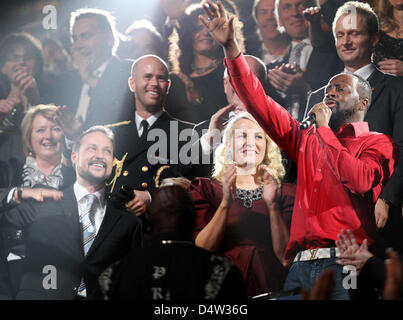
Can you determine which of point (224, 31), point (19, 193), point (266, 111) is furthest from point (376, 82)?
point (19, 193)

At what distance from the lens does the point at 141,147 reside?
223 inches

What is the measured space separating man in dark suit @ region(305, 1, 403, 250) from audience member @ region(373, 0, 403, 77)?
0.05 m

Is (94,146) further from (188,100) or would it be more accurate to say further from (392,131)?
(392,131)

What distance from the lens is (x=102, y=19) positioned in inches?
237

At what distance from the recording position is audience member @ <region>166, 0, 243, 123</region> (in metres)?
5.71

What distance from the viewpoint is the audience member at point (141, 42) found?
5906 millimetres

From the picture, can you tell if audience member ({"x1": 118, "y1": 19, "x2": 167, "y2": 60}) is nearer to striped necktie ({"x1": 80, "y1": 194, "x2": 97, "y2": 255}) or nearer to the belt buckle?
striped necktie ({"x1": 80, "y1": 194, "x2": 97, "y2": 255})

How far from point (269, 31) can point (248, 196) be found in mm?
1572

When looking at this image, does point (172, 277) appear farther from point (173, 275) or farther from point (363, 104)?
point (363, 104)

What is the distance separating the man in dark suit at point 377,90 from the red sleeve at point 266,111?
1.04 ft

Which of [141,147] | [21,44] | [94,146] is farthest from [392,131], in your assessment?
[21,44]

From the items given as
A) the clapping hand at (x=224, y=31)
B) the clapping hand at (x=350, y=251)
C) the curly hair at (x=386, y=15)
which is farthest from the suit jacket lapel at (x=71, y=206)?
the curly hair at (x=386, y=15)

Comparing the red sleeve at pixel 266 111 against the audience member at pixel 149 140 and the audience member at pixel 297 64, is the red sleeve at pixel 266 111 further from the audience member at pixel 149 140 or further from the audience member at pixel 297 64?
the audience member at pixel 149 140

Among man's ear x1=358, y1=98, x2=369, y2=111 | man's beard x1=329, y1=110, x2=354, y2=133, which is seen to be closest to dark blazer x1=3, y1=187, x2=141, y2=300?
man's beard x1=329, y1=110, x2=354, y2=133
